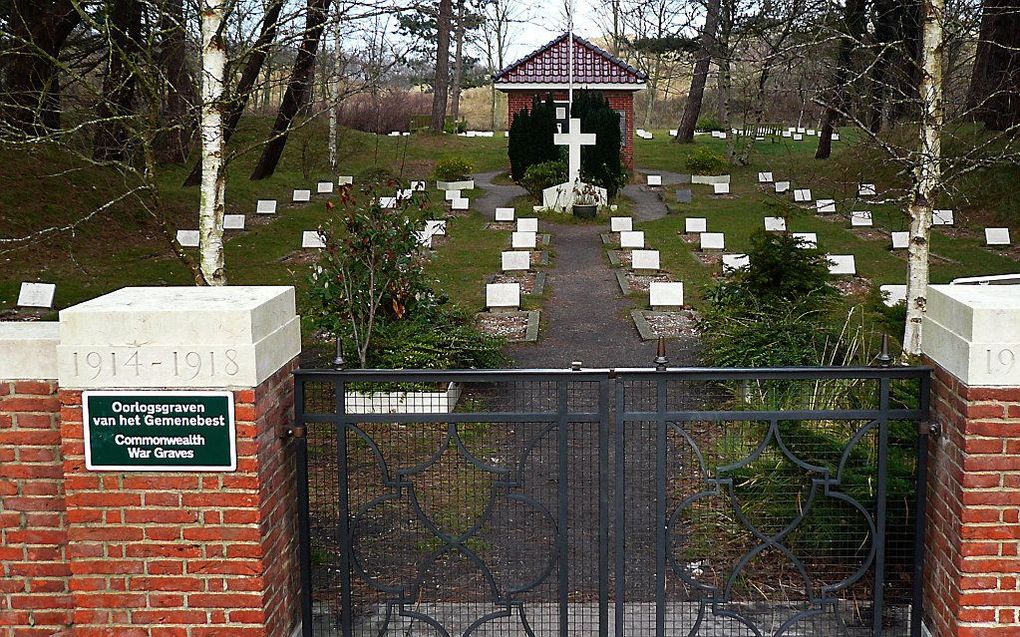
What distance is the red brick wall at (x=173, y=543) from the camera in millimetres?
4156

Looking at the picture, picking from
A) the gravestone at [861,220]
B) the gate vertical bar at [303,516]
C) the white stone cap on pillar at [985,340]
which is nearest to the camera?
the white stone cap on pillar at [985,340]

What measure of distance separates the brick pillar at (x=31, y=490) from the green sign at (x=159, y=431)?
0.32 m

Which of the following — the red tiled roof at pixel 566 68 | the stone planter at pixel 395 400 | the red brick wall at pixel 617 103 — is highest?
the red tiled roof at pixel 566 68

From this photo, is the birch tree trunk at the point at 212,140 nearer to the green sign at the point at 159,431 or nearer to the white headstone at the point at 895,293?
the green sign at the point at 159,431

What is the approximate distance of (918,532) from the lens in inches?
181

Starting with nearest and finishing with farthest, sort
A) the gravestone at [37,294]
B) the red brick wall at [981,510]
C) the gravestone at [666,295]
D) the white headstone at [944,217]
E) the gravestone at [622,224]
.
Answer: the red brick wall at [981,510] < the gravestone at [37,294] < the gravestone at [666,295] < the white headstone at [944,217] < the gravestone at [622,224]

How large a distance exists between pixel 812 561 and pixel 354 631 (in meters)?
2.44

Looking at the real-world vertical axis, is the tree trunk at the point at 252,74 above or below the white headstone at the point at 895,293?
above

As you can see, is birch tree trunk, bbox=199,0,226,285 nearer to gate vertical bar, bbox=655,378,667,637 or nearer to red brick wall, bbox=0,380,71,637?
red brick wall, bbox=0,380,71,637

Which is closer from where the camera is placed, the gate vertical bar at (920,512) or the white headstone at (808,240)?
the gate vertical bar at (920,512)

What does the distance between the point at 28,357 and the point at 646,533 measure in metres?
3.80

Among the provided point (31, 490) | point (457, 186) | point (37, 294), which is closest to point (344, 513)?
point (31, 490)

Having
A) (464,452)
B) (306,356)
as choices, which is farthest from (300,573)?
(306,356)

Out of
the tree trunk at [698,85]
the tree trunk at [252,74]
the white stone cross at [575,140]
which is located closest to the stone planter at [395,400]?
the tree trunk at [252,74]
